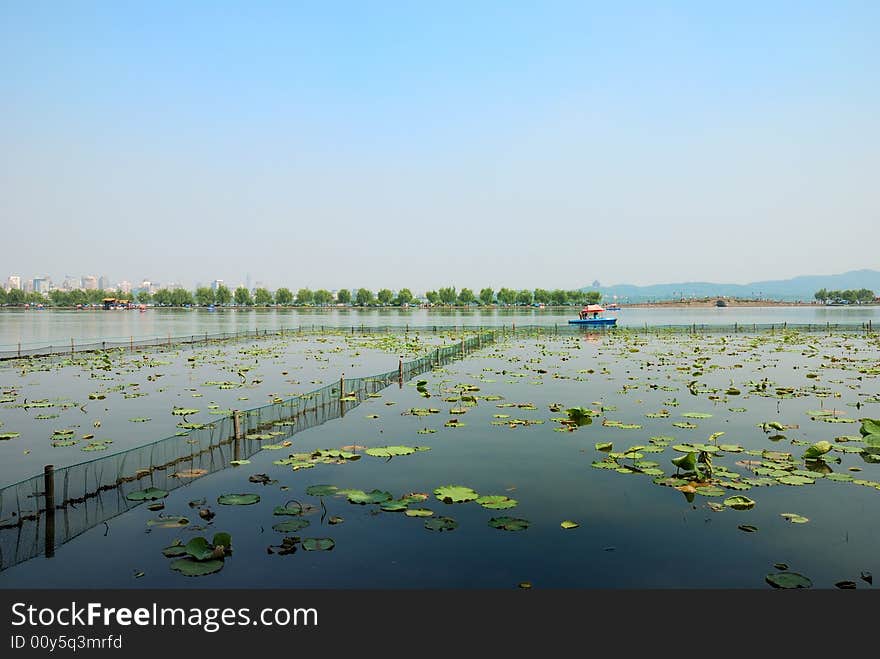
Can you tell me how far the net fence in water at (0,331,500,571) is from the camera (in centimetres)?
1059

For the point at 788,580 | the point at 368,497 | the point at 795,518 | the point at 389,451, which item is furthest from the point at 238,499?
the point at 795,518

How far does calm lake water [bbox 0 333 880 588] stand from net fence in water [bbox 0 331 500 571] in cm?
47

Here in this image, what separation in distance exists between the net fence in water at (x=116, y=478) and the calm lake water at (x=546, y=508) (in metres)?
0.47

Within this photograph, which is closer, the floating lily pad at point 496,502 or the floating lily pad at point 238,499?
the floating lily pad at point 496,502

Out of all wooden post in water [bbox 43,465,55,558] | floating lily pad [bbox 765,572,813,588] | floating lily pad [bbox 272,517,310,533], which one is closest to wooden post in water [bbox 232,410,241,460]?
wooden post in water [bbox 43,465,55,558]

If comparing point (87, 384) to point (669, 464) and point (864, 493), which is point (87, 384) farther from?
point (864, 493)

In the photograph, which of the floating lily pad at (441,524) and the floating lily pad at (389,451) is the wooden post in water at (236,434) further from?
the floating lily pad at (441,524)

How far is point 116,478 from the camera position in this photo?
43.0ft

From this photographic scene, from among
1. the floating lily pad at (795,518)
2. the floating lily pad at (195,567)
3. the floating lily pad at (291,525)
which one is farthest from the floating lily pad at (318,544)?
the floating lily pad at (795,518)

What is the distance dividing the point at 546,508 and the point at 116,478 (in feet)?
31.3

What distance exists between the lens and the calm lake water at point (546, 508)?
9.00 metres

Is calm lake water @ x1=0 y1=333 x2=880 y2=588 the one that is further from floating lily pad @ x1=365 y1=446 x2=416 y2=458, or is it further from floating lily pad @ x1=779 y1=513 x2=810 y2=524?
floating lily pad @ x1=365 y1=446 x2=416 y2=458

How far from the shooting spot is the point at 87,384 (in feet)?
96.8

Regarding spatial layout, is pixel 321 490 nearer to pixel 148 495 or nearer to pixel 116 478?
pixel 148 495
